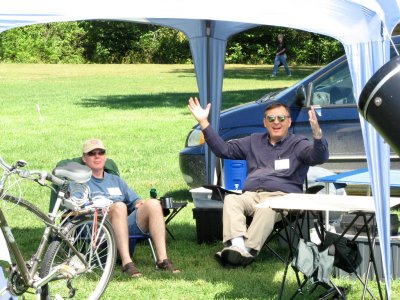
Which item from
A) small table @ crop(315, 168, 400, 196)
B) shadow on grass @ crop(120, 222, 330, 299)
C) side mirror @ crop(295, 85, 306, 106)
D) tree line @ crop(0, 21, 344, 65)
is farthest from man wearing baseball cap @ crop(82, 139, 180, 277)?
tree line @ crop(0, 21, 344, 65)

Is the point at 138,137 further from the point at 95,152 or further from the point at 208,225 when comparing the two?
the point at 95,152

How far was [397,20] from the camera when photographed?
534 cm

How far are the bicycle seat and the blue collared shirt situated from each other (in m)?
1.55

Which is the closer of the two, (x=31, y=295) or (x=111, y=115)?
(x=31, y=295)

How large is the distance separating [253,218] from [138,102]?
16.2 metres

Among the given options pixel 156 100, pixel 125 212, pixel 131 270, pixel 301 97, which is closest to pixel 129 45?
pixel 156 100

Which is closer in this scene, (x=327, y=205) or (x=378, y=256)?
(x=327, y=205)

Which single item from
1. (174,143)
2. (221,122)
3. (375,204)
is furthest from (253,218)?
(174,143)

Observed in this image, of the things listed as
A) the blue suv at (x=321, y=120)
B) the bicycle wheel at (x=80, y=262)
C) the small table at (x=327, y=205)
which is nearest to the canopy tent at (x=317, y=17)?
the small table at (x=327, y=205)

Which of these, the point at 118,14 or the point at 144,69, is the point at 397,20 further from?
the point at 144,69

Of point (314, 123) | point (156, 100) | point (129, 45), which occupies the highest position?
point (129, 45)

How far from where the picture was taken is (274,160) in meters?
6.93

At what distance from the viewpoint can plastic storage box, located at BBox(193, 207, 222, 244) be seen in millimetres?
7348

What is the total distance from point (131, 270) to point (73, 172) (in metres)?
1.29
